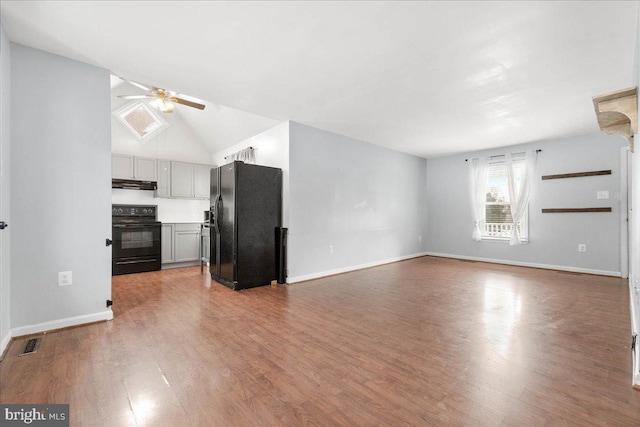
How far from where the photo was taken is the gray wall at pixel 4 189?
2.10 metres

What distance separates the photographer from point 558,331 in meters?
2.46

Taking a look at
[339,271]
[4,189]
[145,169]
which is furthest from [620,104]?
[145,169]

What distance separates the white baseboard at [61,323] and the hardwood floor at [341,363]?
92 millimetres

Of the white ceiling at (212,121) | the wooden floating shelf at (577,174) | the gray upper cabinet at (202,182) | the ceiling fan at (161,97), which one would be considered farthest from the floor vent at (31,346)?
the wooden floating shelf at (577,174)

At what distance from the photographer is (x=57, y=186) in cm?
251

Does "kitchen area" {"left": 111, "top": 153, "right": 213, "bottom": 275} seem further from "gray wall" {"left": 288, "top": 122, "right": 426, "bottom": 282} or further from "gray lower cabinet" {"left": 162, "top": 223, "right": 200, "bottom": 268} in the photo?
"gray wall" {"left": 288, "top": 122, "right": 426, "bottom": 282}

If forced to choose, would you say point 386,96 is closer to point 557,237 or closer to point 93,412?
point 93,412

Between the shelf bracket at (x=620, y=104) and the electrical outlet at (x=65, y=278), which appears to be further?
the electrical outlet at (x=65, y=278)

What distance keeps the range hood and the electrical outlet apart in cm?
305

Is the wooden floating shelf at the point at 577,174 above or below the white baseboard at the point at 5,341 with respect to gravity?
above

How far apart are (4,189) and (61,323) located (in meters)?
1.23

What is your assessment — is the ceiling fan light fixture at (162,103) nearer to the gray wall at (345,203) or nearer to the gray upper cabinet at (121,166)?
the gray upper cabinet at (121,166)

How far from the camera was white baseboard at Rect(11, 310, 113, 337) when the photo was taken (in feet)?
7.69

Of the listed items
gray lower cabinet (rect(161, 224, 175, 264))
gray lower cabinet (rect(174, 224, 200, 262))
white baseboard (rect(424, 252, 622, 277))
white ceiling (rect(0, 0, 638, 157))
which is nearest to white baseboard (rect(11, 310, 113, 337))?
white ceiling (rect(0, 0, 638, 157))
